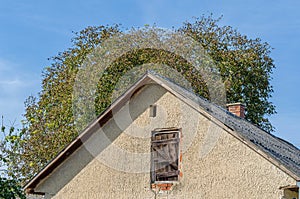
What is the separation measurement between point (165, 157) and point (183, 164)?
0.76 metres

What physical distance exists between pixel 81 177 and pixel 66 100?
52.6 feet

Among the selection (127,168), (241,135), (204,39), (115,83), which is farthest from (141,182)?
(204,39)

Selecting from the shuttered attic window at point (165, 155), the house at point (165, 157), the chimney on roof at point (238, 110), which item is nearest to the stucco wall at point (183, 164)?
the house at point (165, 157)

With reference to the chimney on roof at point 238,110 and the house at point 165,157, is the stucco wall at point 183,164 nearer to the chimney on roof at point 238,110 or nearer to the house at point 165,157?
the house at point 165,157

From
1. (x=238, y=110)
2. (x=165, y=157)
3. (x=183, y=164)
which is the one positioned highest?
(x=238, y=110)

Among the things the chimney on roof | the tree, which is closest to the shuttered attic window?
the chimney on roof

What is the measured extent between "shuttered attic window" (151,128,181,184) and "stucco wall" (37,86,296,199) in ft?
0.57

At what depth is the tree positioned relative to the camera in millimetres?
32750

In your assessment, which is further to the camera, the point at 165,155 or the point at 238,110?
the point at 238,110

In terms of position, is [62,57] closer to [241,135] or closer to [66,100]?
[66,100]

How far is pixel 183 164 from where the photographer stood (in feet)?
51.5

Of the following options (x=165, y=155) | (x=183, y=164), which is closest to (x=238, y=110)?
(x=165, y=155)

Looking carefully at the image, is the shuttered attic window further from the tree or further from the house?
the tree

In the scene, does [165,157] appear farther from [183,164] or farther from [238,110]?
[238,110]
